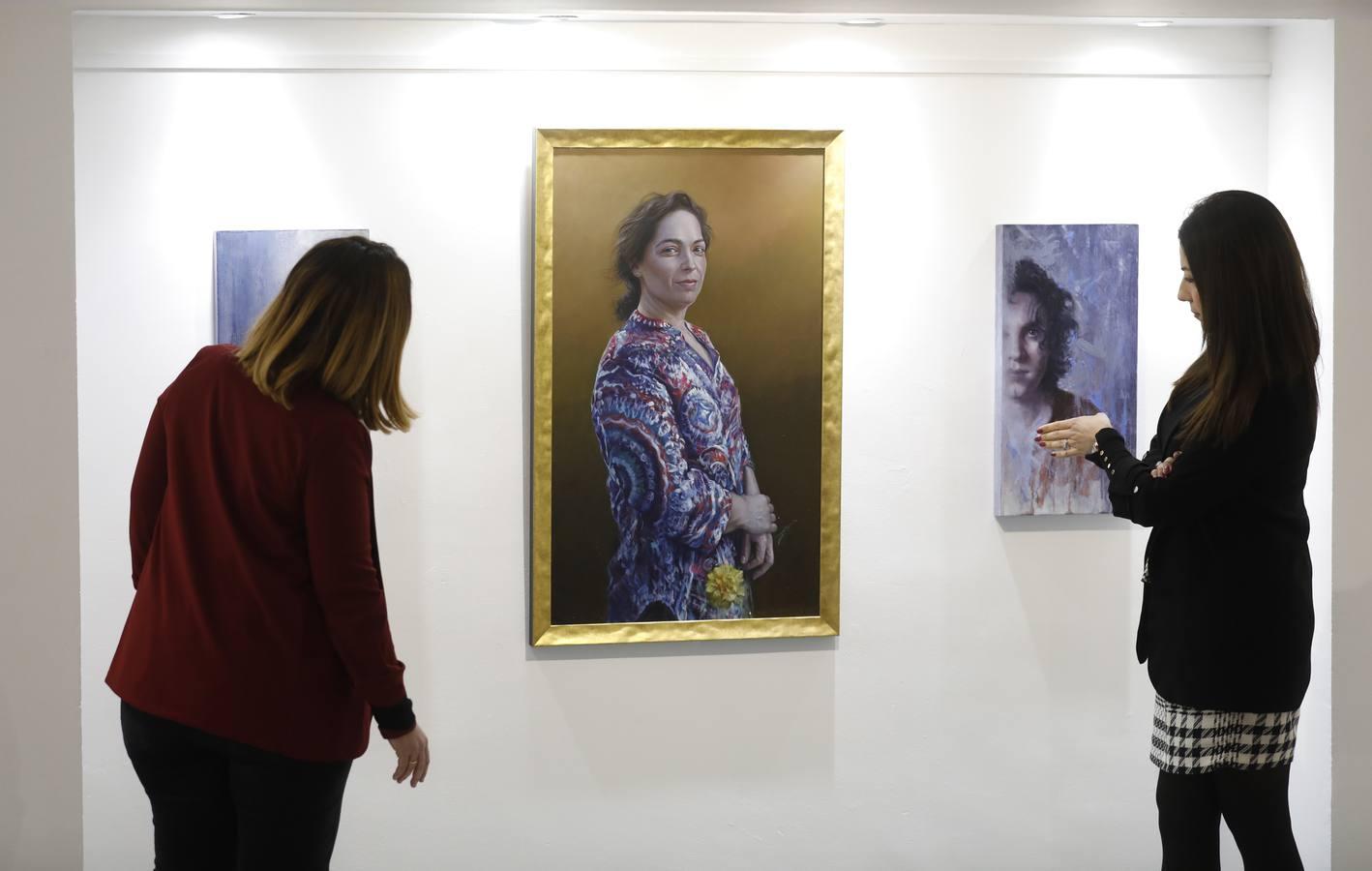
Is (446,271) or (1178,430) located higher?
(446,271)

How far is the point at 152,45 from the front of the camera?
302 centimetres

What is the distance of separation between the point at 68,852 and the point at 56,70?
1598mm

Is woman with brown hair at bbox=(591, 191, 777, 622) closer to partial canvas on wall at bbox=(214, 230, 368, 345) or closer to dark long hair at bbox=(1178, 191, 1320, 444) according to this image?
partial canvas on wall at bbox=(214, 230, 368, 345)

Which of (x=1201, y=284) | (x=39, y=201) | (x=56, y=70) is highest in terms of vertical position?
(x=56, y=70)

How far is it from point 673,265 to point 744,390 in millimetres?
363

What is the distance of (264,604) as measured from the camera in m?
1.83

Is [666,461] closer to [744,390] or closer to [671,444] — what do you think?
[671,444]

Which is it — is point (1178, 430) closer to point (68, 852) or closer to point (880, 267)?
point (880, 267)

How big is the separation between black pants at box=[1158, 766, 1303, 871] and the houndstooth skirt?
0.02 meters

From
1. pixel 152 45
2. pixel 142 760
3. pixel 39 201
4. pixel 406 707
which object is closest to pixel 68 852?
pixel 142 760

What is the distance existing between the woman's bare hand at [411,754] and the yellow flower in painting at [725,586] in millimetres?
1307

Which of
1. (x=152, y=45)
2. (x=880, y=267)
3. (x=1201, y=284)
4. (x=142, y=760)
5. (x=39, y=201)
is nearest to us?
(x=142, y=760)

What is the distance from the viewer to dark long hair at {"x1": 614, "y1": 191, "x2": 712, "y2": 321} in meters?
3.08

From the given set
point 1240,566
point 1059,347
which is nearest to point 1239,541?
point 1240,566
